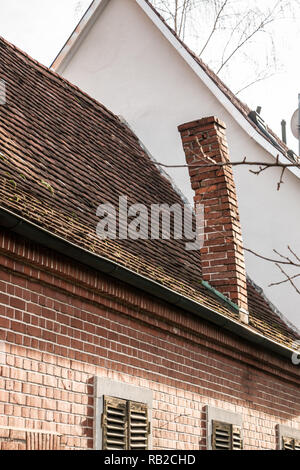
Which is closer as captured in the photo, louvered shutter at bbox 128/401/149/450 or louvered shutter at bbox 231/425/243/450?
louvered shutter at bbox 128/401/149/450

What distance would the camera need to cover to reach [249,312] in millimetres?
11453

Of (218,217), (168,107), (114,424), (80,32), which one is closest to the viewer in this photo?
(114,424)

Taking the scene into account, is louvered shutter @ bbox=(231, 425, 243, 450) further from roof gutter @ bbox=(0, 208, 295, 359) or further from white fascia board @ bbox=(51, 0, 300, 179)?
white fascia board @ bbox=(51, 0, 300, 179)

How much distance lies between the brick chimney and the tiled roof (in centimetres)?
25

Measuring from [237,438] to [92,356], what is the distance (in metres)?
3.13

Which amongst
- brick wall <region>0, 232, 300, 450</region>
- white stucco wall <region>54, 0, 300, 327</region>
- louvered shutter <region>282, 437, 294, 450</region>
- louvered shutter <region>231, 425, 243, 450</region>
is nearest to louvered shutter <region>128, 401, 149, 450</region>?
brick wall <region>0, 232, 300, 450</region>

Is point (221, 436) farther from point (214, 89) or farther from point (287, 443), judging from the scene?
point (214, 89)

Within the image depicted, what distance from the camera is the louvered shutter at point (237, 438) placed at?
10453mm

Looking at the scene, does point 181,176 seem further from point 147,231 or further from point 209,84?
point 147,231

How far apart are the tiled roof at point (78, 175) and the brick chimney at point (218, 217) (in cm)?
25

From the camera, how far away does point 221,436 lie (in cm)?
1023

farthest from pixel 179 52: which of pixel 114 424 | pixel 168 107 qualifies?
pixel 114 424

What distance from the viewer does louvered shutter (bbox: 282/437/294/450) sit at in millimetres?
11648

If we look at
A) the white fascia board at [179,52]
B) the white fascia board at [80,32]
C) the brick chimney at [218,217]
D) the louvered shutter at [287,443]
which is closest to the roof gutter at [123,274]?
the brick chimney at [218,217]
